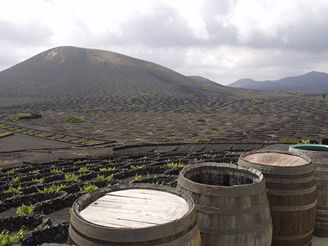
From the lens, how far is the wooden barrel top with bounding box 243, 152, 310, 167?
727 cm

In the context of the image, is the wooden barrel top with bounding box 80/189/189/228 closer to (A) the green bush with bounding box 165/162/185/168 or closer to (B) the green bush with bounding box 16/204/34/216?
(B) the green bush with bounding box 16/204/34/216

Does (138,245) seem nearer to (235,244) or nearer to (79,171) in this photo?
(235,244)

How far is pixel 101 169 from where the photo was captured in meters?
19.4

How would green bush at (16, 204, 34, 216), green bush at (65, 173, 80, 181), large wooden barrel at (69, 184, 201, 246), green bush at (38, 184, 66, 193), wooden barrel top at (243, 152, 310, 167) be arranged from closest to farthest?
1. large wooden barrel at (69, 184, 201, 246)
2. wooden barrel top at (243, 152, 310, 167)
3. green bush at (16, 204, 34, 216)
4. green bush at (38, 184, 66, 193)
5. green bush at (65, 173, 80, 181)

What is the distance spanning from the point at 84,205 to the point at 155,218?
1154 mm

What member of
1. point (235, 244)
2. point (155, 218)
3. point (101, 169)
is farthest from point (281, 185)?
point (101, 169)

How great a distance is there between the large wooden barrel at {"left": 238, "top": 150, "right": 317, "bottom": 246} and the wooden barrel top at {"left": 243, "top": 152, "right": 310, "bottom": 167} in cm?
11

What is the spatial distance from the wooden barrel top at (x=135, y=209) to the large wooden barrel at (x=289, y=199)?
262cm

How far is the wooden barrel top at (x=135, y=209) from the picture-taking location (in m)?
4.52

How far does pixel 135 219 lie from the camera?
4.58m

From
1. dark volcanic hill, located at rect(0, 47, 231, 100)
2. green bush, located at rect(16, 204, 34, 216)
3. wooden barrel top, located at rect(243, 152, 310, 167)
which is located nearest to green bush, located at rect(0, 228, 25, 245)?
green bush, located at rect(16, 204, 34, 216)

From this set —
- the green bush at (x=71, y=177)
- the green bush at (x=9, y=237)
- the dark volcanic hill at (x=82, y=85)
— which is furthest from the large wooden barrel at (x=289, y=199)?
the dark volcanic hill at (x=82, y=85)

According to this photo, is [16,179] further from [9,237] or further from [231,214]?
[231,214]

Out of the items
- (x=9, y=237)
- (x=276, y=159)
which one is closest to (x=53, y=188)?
(x=9, y=237)
